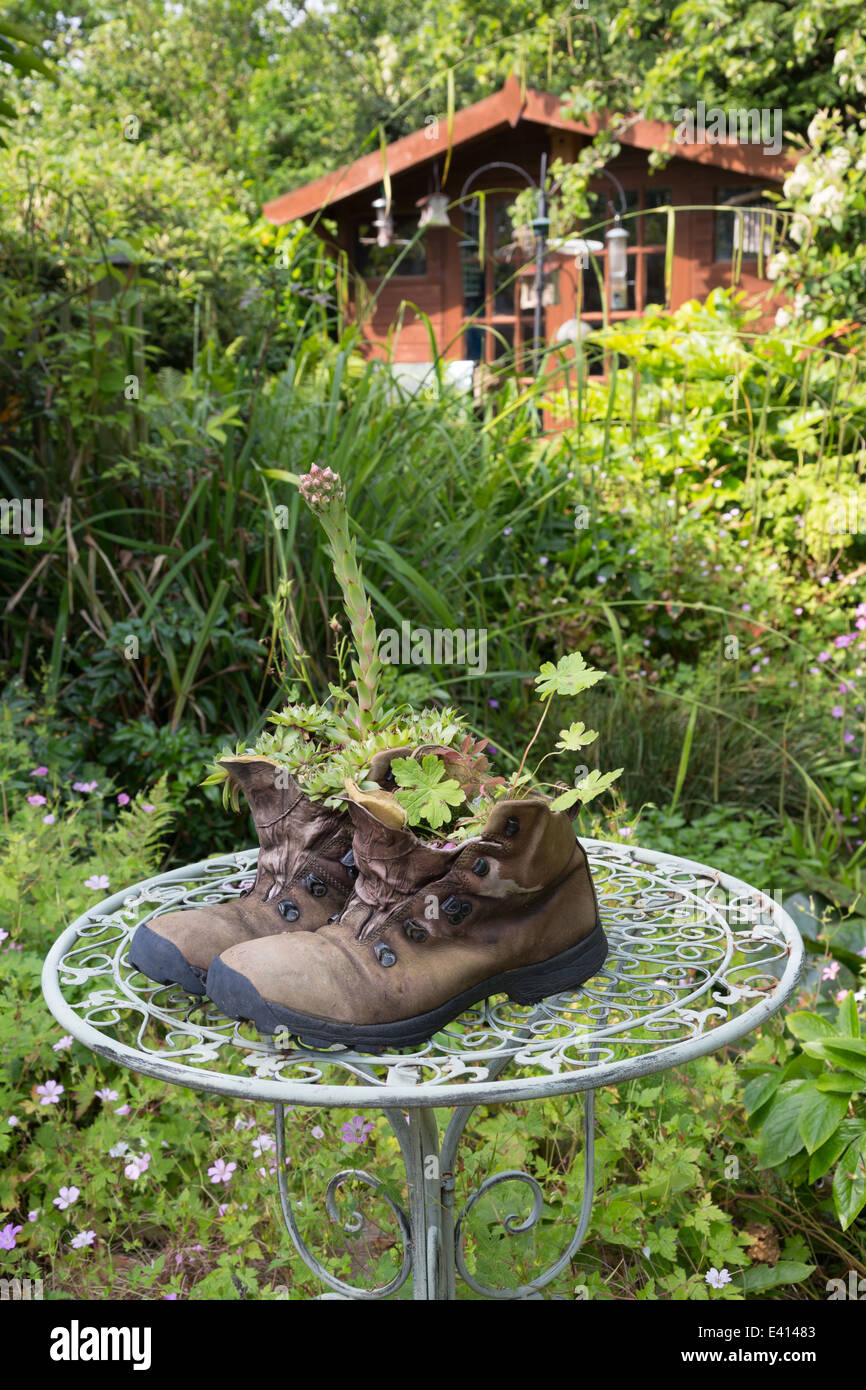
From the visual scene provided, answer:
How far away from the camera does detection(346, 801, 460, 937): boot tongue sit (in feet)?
3.16

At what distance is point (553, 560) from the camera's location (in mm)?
3922

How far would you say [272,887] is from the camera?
113 centimetres

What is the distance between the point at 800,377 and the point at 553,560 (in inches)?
69.5

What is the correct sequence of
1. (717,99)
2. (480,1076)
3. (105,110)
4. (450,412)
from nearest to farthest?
(480,1076), (450,412), (717,99), (105,110)

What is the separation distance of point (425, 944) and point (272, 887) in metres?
0.24

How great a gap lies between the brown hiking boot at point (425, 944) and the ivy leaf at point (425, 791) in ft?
0.12

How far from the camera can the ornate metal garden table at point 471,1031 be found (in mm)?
863

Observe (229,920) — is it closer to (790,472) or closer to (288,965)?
(288,965)

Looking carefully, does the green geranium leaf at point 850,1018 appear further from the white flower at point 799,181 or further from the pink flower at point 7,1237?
the white flower at point 799,181

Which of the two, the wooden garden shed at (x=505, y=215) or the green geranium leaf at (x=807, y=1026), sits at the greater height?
the wooden garden shed at (x=505, y=215)

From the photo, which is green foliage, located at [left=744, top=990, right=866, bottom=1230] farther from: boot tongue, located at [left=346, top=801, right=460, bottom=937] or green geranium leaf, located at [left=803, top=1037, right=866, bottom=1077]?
boot tongue, located at [left=346, top=801, right=460, bottom=937]

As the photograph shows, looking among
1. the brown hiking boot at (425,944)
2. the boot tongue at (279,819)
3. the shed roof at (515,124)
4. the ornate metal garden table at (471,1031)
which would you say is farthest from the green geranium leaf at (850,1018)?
the shed roof at (515,124)

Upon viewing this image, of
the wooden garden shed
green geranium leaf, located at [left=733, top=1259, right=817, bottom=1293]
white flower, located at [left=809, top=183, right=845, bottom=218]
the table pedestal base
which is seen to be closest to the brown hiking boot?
the table pedestal base
